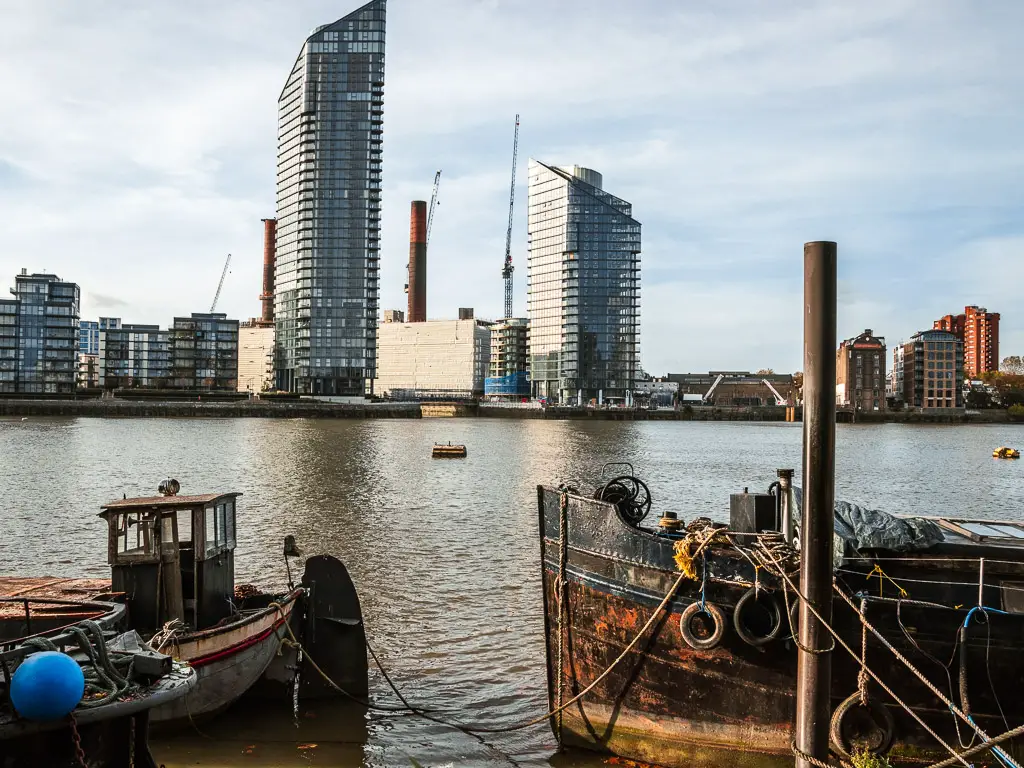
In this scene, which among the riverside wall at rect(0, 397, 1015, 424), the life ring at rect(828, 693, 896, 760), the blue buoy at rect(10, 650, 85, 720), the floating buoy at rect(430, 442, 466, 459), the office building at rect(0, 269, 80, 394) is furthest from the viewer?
the office building at rect(0, 269, 80, 394)

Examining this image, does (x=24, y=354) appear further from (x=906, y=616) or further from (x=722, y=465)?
(x=906, y=616)

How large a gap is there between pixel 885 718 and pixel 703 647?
2.40m

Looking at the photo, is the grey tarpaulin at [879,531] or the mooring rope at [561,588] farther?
the mooring rope at [561,588]

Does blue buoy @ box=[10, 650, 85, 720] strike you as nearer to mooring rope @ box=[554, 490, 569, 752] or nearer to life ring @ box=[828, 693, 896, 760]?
mooring rope @ box=[554, 490, 569, 752]

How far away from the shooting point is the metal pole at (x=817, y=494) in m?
9.48

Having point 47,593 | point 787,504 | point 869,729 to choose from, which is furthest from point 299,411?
point 869,729

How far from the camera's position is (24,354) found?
604 feet

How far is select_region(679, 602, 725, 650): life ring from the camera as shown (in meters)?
10.8

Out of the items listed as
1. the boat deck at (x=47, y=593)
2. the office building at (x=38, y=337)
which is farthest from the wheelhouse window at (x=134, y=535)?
the office building at (x=38, y=337)

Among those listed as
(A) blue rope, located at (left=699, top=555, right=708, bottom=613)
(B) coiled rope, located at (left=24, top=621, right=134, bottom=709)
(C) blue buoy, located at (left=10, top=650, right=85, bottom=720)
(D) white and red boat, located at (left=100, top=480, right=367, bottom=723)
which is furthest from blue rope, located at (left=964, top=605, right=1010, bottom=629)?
(C) blue buoy, located at (left=10, top=650, right=85, bottom=720)

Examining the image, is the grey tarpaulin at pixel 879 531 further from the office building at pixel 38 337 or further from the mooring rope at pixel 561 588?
the office building at pixel 38 337

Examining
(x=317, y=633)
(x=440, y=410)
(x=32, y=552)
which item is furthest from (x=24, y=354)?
(x=317, y=633)

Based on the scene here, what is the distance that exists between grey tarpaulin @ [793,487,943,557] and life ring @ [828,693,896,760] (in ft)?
6.47

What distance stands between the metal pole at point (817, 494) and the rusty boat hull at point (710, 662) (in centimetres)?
107
